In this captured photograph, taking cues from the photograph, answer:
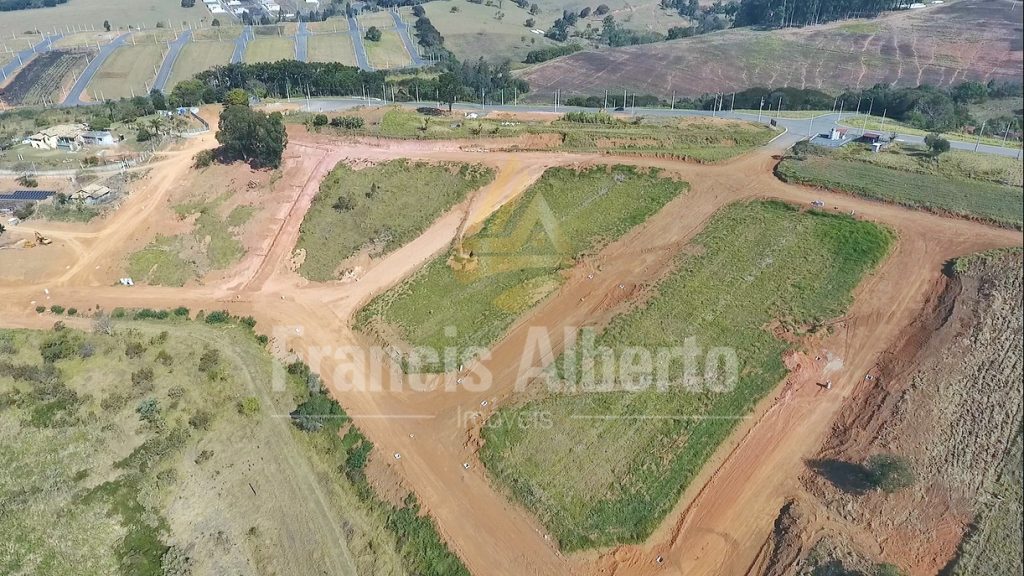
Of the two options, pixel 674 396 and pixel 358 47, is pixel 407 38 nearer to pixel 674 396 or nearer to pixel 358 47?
pixel 358 47

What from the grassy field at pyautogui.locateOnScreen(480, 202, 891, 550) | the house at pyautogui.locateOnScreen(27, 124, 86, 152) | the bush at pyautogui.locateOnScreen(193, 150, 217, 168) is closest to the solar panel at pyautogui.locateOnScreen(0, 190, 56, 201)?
the house at pyautogui.locateOnScreen(27, 124, 86, 152)

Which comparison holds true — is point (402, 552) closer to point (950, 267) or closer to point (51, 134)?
point (950, 267)

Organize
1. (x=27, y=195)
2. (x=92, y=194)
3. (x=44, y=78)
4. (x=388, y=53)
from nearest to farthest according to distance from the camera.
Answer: (x=92, y=194) < (x=27, y=195) < (x=44, y=78) < (x=388, y=53)

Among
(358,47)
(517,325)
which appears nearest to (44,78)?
(358,47)

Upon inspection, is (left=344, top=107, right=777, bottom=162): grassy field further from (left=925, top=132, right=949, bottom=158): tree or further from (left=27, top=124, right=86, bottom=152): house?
(left=27, top=124, right=86, bottom=152): house

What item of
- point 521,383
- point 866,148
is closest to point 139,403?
point 521,383
